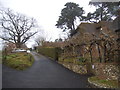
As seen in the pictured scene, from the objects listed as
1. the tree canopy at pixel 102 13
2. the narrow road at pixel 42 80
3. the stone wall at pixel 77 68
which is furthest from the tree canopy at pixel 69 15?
the narrow road at pixel 42 80

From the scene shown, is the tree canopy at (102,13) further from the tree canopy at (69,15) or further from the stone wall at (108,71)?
the stone wall at (108,71)

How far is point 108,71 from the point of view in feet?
33.7

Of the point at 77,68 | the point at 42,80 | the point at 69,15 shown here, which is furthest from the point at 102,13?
the point at 42,80

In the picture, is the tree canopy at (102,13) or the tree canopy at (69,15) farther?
the tree canopy at (69,15)

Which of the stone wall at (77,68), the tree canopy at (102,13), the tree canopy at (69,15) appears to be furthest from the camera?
the tree canopy at (69,15)

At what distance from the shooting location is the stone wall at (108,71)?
984cm

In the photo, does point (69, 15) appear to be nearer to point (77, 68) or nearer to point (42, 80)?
point (77, 68)

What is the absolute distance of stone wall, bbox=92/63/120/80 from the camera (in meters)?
9.84

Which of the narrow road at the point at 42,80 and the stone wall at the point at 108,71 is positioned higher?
the stone wall at the point at 108,71

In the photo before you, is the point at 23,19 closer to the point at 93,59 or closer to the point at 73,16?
the point at 73,16

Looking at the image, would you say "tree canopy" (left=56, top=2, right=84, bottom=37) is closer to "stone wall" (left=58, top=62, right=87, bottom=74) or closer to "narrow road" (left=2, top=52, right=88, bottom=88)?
"stone wall" (left=58, top=62, right=87, bottom=74)

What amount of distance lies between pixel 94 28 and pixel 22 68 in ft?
51.0

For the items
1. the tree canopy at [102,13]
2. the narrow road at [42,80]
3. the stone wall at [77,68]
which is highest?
the tree canopy at [102,13]

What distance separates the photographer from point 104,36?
1115 centimetres
